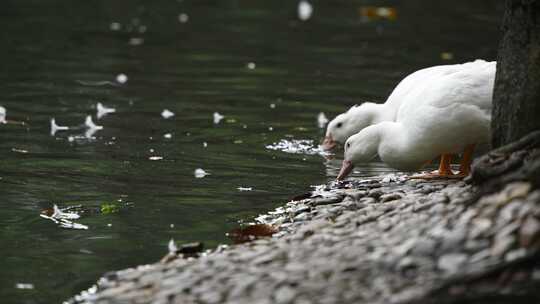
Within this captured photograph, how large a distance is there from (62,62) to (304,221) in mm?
7970

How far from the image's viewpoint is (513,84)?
6996 millimetres

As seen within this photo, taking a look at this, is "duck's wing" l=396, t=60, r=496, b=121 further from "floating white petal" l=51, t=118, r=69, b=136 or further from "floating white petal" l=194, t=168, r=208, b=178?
"floating white petal" l=51, t=118, r=69, b=136

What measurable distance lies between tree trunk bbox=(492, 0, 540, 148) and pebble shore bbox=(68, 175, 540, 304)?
515mm

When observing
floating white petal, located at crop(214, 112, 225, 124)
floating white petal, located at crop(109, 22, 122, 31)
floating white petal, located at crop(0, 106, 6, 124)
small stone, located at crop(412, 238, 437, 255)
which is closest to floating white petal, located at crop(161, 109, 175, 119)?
floating white petal, located at crop(214, 112, 225, 124)

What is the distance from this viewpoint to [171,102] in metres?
12.6

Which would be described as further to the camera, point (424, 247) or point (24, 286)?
point (24, 286)

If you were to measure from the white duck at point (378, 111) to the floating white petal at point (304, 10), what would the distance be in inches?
366

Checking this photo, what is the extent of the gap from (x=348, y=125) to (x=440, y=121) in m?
2.64

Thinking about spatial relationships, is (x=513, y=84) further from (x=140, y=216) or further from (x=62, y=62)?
(x=62, y=62)

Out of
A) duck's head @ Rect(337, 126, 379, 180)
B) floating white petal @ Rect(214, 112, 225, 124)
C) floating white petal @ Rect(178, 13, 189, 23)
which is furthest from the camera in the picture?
floating white petal @ Rect(178, 13, 189, 23)

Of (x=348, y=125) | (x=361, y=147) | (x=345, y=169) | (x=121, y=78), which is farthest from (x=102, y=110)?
(x=361, y=147)

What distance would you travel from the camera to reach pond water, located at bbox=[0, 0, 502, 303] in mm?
7637

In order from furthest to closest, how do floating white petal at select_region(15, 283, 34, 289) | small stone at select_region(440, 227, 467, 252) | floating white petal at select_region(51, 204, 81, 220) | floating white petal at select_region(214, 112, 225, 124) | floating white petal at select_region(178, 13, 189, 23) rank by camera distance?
1. floating white petal at select_region(178, 13, 189, 23)
2. floating white petal at select_region(214, 112, 225, 124)
3. floating white petal at select_region(51, 204, 81, 220)
4. floating white petal at select_region(15, 283, 34, 289)
5. small stone at select_region(440, 227, 467, 252)

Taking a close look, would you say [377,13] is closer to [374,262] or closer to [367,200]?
[367,200]
